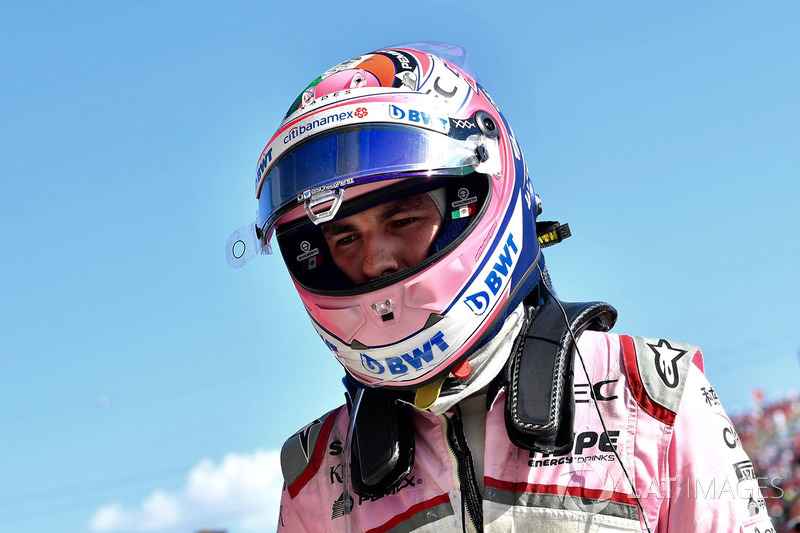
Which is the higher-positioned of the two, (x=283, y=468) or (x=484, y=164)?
(x=484, y=164)

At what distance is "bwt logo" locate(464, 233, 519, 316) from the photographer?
129 inches

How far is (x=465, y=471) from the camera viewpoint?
306cm

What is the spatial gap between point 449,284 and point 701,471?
3.51ft

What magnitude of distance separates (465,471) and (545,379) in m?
0.42

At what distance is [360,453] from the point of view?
10.7 ft

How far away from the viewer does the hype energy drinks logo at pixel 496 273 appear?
3.28 m

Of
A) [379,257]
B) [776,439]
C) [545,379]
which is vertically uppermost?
[776,439]

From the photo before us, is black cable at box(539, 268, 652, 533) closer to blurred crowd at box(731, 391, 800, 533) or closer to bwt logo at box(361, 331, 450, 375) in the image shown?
bwt logo at box(361, 331, 450, 375)

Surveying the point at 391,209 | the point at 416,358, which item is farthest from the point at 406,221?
the point at 416,358

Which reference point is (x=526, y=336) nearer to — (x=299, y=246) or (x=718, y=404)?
(x=718, y=404)

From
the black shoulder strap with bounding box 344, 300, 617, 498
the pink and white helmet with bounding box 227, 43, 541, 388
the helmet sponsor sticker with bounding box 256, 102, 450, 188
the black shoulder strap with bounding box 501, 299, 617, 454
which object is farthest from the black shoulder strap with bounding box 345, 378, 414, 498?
the helmet sponsor sticker with bounding box 256, 102, 450, 188

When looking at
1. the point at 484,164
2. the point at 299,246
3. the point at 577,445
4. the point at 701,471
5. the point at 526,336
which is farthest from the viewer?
the point at 299,246

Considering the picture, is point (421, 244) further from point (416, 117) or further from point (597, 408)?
point (597, 408)

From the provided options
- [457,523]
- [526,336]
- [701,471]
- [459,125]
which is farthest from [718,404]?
[459,125]
